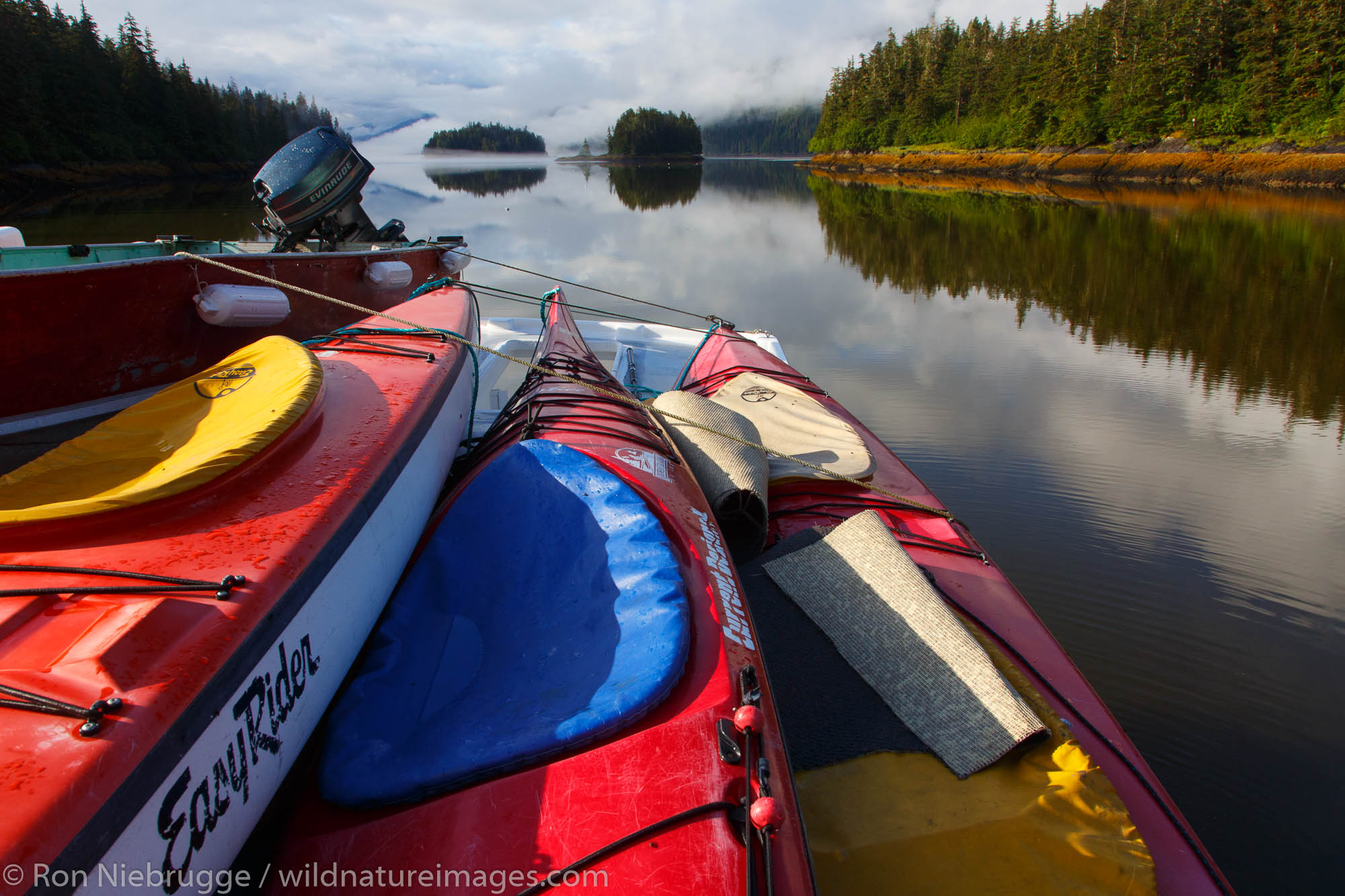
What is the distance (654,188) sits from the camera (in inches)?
1750

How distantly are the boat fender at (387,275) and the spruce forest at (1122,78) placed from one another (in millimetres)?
40490

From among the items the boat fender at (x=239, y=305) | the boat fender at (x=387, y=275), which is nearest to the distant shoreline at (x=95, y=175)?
the boat fender at (x=387, y=275)

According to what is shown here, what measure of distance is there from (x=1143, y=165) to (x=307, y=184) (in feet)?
136

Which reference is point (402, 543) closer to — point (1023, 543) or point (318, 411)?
point (318, 411)

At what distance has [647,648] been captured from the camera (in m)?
2.15

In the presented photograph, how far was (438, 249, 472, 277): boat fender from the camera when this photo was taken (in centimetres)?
799

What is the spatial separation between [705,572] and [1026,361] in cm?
811

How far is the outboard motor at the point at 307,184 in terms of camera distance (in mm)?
6551

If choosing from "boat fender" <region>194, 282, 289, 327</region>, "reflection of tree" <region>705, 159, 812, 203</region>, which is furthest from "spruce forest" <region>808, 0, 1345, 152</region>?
"boat fender" <region>194, 282, 289, 327</region>

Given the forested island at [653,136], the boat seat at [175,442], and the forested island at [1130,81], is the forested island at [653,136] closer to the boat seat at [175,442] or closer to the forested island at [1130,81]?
the forested island at [1130,81]

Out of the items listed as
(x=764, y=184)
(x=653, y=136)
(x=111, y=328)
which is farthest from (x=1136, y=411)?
(x=653, y=136)

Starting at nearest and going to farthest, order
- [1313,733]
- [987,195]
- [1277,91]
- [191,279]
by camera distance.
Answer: [1313,733]
[191,279]
[987,195]
[1277,91]

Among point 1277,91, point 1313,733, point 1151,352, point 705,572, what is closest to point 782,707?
point 705,572

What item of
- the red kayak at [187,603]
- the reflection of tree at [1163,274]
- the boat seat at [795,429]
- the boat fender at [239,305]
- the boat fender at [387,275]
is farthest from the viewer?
the reflection of tree at [1163,274]
